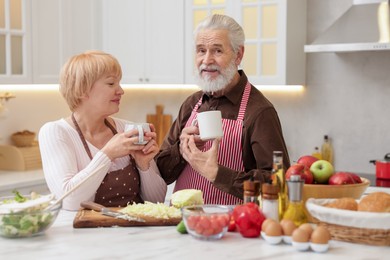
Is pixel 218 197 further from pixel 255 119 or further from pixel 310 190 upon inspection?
pixel 310 190

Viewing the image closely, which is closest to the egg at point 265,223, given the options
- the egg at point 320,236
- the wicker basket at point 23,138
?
the egg at point 320,236

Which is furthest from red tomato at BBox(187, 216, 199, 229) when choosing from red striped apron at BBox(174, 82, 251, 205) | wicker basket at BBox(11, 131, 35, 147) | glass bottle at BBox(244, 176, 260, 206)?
wicker basket at BBox(11, 131, 35, 147)

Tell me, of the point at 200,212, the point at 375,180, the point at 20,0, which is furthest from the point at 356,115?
the point at 200,212

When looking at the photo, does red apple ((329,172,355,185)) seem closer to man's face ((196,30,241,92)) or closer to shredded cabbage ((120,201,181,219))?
shredded cabbage ((120,201,181,219))

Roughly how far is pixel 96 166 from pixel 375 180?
2.39 metres

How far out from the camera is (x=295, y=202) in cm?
229

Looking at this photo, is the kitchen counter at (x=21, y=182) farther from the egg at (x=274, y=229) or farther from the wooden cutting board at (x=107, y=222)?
the egg at (x=274, y=229)

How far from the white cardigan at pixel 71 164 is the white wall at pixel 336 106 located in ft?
7.63

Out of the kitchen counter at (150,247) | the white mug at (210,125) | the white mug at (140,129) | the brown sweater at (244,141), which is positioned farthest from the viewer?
the brown sweater at (244,141)

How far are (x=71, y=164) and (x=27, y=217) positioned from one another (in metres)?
0.48

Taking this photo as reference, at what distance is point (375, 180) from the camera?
451 cm

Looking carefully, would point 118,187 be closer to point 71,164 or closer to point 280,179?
point 71,164

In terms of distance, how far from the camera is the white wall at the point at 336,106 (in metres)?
4.79

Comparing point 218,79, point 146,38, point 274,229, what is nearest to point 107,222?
point 274,229
